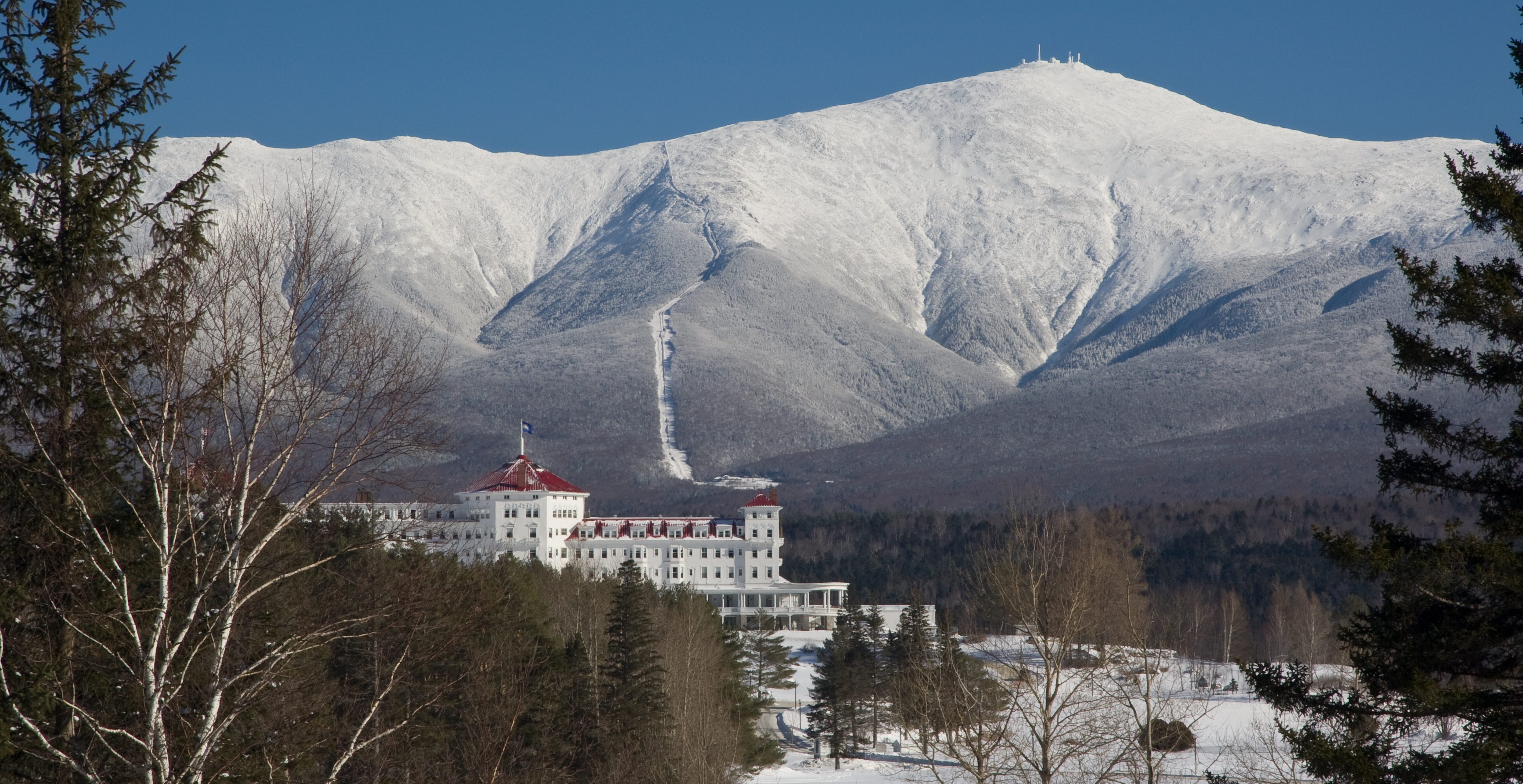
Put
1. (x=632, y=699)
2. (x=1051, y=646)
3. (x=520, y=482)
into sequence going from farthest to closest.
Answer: (x=520, y=482), (x=632, y=699), (x=1051, y=646)

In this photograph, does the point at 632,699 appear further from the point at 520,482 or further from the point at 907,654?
the point at 520,482

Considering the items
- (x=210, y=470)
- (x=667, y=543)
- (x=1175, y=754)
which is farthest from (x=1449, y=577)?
(x=667, y=543)

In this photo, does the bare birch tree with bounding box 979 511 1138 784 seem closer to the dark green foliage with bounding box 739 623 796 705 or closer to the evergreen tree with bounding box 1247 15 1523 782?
the evergreen tree with bounding box 1247 15 1523 782

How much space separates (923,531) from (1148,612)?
61.9 m

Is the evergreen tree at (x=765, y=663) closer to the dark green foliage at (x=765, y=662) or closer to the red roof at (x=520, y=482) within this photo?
the dark green foliage at (x=765, y=662)

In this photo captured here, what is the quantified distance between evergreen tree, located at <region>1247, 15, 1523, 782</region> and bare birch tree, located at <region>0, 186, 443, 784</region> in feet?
36.0

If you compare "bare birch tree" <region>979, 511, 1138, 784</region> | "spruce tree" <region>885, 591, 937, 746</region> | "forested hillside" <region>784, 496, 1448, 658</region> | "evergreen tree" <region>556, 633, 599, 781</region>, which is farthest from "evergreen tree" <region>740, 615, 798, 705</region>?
"bare birch tree" <region>979, 511, 1138, 784</region>

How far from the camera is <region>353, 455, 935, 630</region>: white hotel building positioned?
357ft

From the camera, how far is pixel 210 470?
1581cm

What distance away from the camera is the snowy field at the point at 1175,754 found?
59.6m

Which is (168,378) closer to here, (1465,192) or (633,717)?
(1465,192)

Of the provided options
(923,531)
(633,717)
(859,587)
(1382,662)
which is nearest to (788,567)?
(859,587)

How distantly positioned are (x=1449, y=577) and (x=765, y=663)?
66540 millimetres

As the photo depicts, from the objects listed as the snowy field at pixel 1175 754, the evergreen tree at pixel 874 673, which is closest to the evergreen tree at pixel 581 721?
the snowy field at pixel 1175 754
